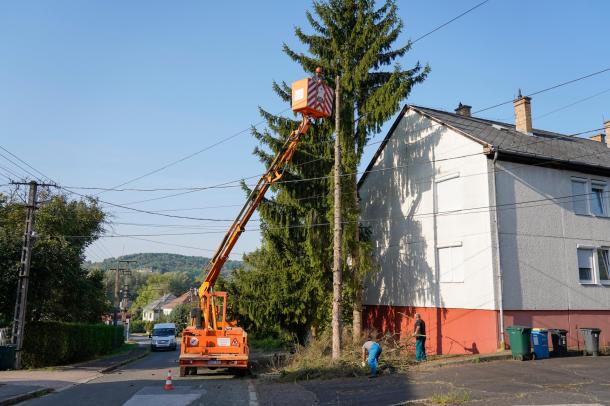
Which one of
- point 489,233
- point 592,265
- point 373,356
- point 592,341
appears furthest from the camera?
point 592,265

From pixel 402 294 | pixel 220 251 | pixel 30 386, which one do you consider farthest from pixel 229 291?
pixel 30 386

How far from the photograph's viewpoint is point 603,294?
64.3 ft

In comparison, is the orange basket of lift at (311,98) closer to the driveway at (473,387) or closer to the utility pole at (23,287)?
the driveway at (473,387)

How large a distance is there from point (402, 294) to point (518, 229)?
18.4ft

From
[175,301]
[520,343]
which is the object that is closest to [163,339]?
[520,343]

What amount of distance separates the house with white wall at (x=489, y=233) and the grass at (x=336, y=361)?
2.89 meters

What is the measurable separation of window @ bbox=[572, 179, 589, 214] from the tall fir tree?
24.2 ft

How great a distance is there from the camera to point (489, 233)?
58.1 feet

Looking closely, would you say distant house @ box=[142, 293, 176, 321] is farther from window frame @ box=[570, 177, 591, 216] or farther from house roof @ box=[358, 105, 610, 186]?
window frame @ box=[570, 177, 591, 216]

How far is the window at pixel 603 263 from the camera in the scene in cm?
2002

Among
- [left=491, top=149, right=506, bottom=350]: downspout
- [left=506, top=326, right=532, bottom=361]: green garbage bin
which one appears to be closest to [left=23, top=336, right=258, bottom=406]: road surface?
[left=506, top=326, right=532, bottom=361]: green garbage bin

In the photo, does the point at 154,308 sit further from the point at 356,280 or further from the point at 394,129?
the point at 356,280

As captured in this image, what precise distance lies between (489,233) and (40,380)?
15.3 metres

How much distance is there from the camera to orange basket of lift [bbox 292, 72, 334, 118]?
1711 centimetres
